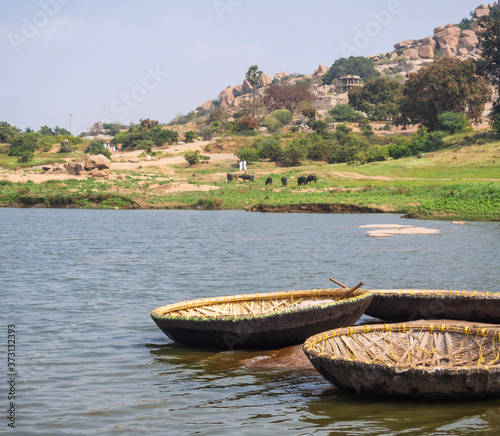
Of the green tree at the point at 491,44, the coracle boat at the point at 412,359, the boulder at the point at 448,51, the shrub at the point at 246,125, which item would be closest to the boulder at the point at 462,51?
the boulder at the point at 448,51

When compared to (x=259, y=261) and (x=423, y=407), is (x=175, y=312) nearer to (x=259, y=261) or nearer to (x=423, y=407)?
(x=423, y=407)

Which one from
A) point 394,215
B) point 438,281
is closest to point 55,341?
point 438,281

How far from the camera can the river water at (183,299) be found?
24.6 ft

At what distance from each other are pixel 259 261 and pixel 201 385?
43.2 ft

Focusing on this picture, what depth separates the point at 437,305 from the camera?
11.6 m

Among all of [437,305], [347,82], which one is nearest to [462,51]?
[347,82]

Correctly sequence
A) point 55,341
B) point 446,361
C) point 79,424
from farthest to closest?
point 55,341
point 446,361
point 79,424

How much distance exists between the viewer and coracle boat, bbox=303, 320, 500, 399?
24.2 feet

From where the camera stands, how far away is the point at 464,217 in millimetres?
34781

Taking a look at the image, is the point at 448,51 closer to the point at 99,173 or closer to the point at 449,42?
the point at 449,42

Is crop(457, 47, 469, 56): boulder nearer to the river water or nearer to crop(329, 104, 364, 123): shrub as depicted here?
crop(329, 104, 364, 123): shrub

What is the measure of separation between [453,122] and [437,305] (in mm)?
60131

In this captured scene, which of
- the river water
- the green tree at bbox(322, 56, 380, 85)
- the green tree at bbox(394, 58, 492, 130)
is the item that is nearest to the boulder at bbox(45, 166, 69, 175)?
the river water

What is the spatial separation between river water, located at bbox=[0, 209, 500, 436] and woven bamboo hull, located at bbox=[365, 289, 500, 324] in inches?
125
